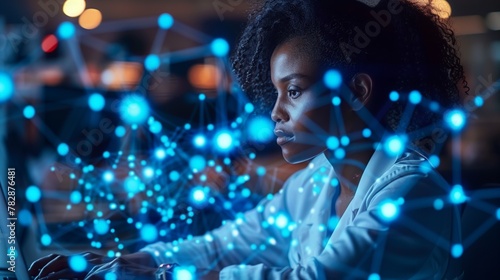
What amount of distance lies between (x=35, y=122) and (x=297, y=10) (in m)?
0.55

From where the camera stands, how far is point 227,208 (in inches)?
44.8


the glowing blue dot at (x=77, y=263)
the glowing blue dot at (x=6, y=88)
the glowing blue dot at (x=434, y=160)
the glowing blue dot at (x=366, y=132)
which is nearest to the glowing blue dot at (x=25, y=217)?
the glowing blue dot at (x=77, y=263)

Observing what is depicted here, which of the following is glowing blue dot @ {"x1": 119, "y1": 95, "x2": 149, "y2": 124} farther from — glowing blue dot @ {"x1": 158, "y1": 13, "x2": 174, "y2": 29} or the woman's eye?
the woman's eye

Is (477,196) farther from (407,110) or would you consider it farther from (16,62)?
(16,62)

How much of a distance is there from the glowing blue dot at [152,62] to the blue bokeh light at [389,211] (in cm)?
49

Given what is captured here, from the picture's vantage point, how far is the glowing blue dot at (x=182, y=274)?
103 cm

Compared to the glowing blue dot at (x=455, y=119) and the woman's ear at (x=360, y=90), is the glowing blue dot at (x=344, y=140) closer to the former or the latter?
the woman's ear at (x=360, y=90)

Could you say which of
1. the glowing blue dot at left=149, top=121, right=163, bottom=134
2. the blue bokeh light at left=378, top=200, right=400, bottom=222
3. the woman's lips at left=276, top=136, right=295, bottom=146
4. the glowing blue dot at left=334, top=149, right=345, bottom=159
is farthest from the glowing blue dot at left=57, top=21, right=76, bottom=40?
the blue bokeh light at left=378, top=200, right=400, bottom=222

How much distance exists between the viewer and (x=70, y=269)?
1.06 meters

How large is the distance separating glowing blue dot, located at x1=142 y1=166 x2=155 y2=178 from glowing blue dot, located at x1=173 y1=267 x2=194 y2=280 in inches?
7.3

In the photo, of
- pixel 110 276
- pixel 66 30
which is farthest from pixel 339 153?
pixel 66 30

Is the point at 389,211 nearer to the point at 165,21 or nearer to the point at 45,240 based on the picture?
the point at 165,21

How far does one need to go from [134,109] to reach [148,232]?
0.77 feet

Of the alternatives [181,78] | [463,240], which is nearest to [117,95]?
[181,78]
